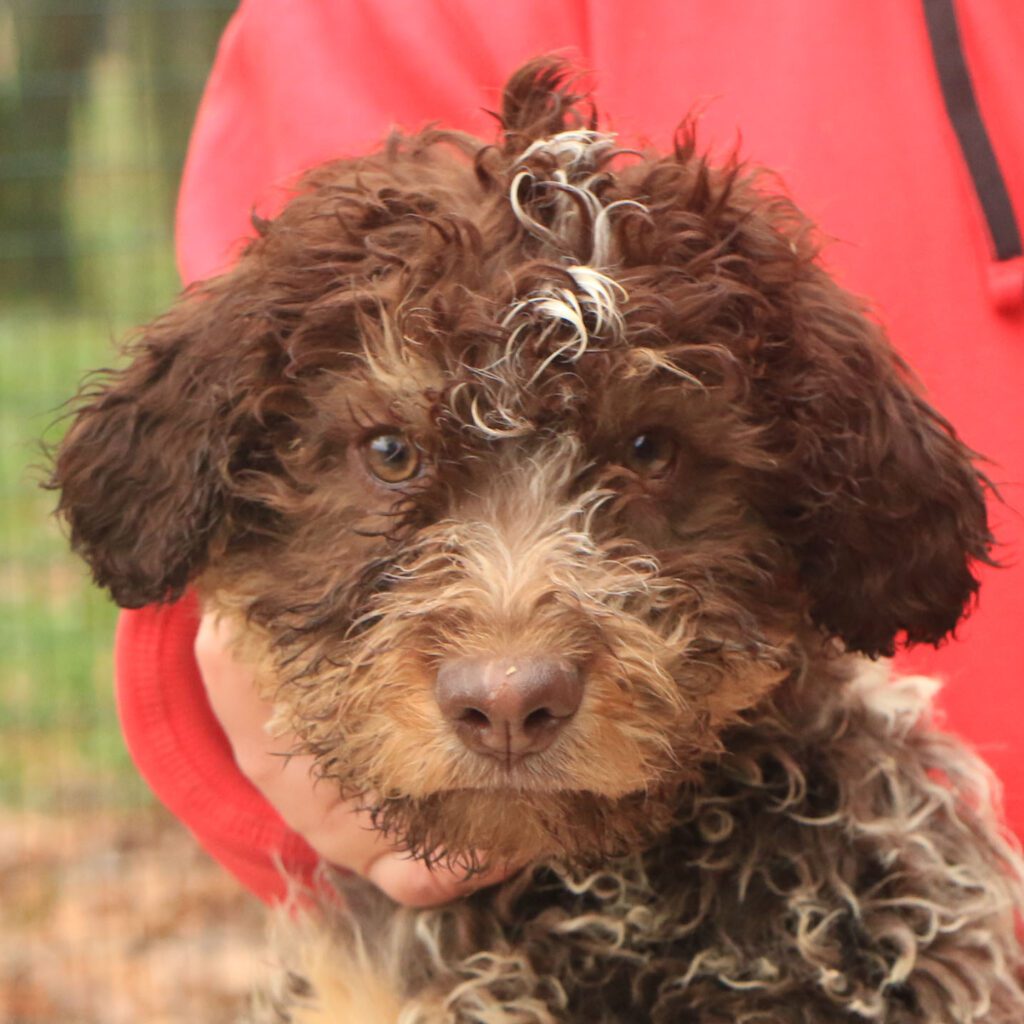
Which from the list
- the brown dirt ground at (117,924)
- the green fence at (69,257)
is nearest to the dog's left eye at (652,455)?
the brown dirt ground at (117,924)

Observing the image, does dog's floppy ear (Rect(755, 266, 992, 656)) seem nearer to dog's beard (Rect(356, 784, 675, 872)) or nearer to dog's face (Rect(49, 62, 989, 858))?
dog's face (Rect(49, 62, 989, 858))

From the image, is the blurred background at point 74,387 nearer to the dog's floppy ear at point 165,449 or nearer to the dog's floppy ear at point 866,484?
the dog's floppy ear at point 165,449

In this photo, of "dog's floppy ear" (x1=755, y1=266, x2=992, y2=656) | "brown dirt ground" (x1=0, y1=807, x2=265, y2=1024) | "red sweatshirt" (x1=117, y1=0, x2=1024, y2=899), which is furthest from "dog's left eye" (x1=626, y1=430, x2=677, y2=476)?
"brown dirt ground" (x1=0, y1=807, x2=265, y2=1024)

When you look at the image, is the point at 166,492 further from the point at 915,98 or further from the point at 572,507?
the point at 915,98

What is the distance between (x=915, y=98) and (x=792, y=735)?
4.00ft

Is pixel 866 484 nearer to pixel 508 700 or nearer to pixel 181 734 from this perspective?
pixel 508 700

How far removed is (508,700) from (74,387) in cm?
467

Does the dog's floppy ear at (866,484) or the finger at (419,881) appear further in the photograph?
the finger at (419,881)

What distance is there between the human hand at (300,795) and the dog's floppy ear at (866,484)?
80 centimetres

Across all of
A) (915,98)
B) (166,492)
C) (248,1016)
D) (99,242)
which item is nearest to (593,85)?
(915,98)

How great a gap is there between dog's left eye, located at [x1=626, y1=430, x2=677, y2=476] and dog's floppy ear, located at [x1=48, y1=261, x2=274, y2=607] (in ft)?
2.05

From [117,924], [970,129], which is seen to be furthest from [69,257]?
[970,129]

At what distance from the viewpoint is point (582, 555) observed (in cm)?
253

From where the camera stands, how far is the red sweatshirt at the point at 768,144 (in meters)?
3.02
